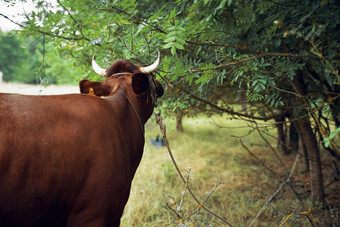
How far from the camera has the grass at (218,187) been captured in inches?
169

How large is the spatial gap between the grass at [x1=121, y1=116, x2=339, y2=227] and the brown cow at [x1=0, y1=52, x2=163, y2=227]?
3.53 feet

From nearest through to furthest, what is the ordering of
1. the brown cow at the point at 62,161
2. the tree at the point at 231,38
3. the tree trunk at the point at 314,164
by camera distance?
1. the brown cow at the point at 62,161
2. the tree at the point at 231,38
3. the tree trunk at the point at 314,164

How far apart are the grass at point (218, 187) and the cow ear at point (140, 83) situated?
1.12 m

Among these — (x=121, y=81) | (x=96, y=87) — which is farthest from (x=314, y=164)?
(x=96, y=87)

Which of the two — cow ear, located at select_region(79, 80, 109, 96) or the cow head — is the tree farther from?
cow ear, located at select_region(79, 80, 109, 96)

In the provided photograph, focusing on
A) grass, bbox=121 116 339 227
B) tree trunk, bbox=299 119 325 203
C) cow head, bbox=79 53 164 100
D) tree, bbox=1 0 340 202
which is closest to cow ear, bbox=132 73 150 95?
cow head, bbox=79 53 164 100

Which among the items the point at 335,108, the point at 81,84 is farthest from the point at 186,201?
the point at 81,84

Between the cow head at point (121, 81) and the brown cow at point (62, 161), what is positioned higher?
the cow head at point (121, 81)

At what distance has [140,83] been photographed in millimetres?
2600

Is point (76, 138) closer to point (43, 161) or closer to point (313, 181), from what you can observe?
point (43, 161)

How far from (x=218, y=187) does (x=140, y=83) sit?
423 cm

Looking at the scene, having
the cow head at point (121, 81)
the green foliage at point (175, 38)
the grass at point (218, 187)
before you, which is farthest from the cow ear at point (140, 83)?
the grass at point (218, 187)

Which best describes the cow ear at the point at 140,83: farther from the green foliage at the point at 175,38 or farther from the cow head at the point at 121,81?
the green foliage at the point at 175,38

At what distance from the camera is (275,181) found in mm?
6391
